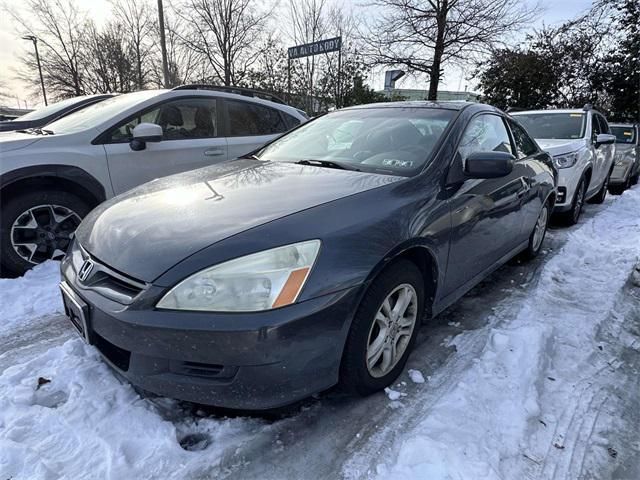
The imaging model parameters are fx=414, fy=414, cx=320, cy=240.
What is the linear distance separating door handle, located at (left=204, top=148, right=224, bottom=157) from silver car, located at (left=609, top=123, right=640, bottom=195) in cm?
884

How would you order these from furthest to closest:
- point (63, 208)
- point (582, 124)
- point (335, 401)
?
1. point (582, 124)
2. point (63, 208)
3. point (335, 401)

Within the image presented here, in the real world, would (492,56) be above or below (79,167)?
above

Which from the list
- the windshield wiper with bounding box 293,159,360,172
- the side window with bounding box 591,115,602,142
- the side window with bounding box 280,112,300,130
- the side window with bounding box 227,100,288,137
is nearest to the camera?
the windshield wiper with bounding box 293,159,360,172

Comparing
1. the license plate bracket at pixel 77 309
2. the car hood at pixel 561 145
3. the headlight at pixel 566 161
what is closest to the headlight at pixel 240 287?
the license plate bracket at pixel 77 309

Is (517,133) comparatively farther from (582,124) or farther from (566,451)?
(582,124)

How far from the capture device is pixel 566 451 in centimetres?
184

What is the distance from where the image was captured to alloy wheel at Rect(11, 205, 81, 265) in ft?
11.4

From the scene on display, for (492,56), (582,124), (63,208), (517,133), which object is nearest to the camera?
(63,208)

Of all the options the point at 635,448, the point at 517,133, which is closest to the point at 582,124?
the point at 517,133

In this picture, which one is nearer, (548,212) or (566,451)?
(566,451)

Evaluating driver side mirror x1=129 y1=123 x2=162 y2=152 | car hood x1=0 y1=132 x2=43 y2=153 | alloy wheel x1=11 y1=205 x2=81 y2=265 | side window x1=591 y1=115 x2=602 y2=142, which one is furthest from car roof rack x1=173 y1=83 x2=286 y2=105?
side window x1=591 y1=115 x2=602 y2=142

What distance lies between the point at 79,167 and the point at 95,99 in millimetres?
1957

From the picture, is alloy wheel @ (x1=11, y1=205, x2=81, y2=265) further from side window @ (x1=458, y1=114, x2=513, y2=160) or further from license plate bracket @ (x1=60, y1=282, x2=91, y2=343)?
side window @ (x1=458, y1=114, x2=513, y2=160)

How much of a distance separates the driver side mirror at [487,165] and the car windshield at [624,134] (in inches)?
377
